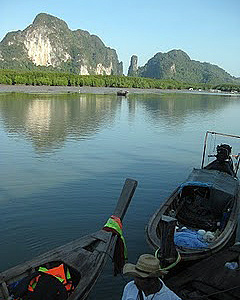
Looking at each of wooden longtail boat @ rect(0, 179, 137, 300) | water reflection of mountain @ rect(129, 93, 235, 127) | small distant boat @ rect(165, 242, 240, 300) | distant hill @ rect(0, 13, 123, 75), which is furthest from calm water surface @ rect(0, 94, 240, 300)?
distant hill @ rect(0, 13, 123, 75)

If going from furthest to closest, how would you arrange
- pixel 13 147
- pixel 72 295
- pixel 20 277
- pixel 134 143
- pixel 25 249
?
pixel 134 143 → pixel 13 147 → pixel 25 249 → pixel 20 277 → pixel 72 295

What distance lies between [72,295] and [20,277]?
0.97 m

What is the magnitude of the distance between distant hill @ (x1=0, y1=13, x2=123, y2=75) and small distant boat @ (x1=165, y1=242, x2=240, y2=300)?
503ft

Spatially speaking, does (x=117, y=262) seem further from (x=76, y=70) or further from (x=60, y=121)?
(x=76, y=70)

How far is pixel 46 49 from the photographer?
554 ft

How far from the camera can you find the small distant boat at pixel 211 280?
18.5 feet

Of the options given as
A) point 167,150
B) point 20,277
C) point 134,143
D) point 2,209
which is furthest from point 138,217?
point 134,143

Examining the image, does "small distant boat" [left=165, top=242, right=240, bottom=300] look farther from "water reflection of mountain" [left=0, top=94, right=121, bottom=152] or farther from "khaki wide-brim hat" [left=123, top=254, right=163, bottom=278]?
"water reflection of mountain" [left=0, top=94, right=121, bottom=152]

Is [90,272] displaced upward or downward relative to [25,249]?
upward

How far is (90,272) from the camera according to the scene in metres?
5.68

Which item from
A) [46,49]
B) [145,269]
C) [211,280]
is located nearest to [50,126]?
[211,280]

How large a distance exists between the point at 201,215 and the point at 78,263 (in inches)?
182

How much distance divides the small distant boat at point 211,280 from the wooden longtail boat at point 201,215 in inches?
9.3

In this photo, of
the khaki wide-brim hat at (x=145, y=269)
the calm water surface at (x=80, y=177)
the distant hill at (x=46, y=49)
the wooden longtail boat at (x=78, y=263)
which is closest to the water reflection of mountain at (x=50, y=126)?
the calm water surface at (x=80, y=177)
